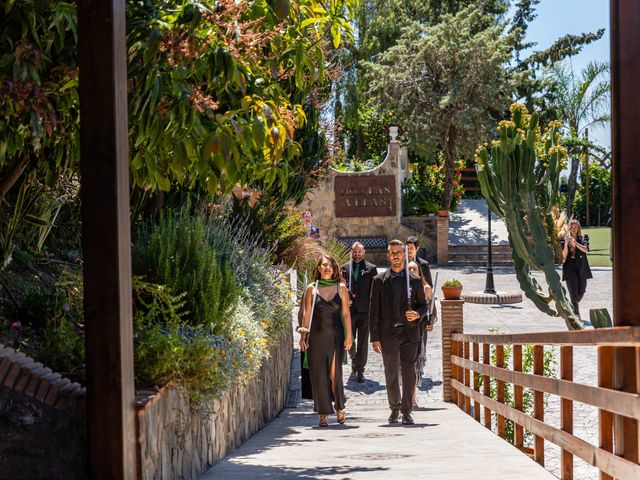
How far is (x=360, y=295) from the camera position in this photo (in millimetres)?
13703

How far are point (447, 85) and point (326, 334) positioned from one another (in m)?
25.5

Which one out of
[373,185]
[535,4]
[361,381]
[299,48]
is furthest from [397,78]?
[299,48]

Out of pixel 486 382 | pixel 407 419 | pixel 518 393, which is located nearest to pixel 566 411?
pixel 518 393

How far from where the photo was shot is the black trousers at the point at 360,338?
13.8 meters

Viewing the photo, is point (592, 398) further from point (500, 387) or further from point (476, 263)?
point (476, 263)

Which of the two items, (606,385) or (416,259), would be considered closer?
(606,385)

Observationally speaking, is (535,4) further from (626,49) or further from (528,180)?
(626,49)

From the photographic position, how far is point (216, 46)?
5.88 metres

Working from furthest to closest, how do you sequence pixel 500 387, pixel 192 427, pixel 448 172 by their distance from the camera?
pixel 448 172
pixel 500 387
pixel 192 427

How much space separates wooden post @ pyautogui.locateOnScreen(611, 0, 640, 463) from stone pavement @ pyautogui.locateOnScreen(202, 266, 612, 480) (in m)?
1.43

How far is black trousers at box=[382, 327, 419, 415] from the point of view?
10648 millimetres

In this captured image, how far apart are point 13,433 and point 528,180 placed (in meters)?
8.50

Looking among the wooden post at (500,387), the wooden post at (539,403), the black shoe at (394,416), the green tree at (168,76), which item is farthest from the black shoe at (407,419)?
the green tree at (168,76)

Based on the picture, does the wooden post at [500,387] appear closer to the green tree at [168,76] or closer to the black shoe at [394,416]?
the black shoe at [394,416]
